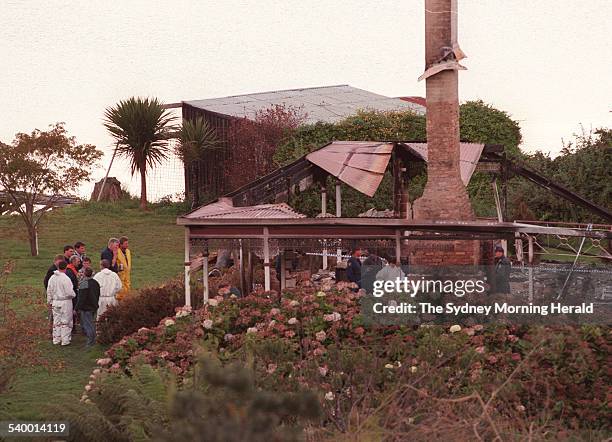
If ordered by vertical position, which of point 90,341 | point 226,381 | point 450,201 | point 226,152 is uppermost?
point 226,152

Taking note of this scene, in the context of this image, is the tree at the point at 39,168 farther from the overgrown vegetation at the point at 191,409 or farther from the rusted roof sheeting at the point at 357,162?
the overgrown vegetation at the point at 191,409

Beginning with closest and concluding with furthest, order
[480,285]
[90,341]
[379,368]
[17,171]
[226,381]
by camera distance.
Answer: [226,381] < [379,368] < [480,285] < [90,341] < [17,171]

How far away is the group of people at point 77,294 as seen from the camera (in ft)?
52.2

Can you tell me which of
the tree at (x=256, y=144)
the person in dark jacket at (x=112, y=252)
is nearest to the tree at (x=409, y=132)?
the tree at (x=256, y=144)

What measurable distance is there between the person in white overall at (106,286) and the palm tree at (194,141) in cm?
1883

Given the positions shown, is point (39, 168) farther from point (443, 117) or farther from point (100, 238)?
point (443, 117)

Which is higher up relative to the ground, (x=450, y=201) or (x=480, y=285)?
(x=450, y=201)

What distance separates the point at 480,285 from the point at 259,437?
33.5 ft

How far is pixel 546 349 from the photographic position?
10.2 m

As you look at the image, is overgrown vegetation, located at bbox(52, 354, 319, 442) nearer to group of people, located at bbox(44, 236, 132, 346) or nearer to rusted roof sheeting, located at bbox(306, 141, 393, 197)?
group of people, located at bbox(44, 236, 132, 346)

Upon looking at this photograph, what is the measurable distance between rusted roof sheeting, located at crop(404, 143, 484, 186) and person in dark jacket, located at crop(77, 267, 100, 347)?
610 centimetres

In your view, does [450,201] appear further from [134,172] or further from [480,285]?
[134,172]

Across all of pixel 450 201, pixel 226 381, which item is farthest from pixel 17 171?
pixel 226 381

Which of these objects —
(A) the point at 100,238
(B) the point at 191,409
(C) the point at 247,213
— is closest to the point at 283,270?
(C) the point at 247,213
